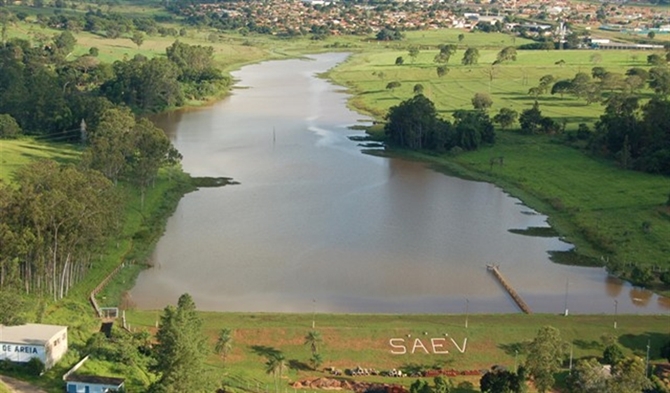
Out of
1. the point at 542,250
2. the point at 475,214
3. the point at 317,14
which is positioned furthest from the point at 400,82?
the point at 317,14

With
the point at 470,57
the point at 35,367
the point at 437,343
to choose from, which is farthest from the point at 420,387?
the point at 470,57

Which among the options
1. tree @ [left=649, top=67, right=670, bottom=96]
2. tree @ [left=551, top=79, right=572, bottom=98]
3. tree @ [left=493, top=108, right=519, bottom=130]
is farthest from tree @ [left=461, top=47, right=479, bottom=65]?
tree @ [left=493, top=108, right=519, bottom=130]

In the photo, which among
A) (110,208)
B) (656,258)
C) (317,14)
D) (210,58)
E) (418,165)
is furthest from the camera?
(317,14)

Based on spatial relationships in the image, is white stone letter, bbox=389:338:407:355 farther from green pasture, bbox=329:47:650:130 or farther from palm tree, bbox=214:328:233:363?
green pasture, bbox=329:47:650:130

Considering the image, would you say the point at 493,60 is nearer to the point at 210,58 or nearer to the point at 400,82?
the point at 400,82

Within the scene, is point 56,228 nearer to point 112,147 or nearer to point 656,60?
point 112,147

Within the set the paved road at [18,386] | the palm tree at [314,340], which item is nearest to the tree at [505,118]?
the palm tree at [314,340]

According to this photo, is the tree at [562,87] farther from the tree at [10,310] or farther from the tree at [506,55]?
the tree at [10,310]
